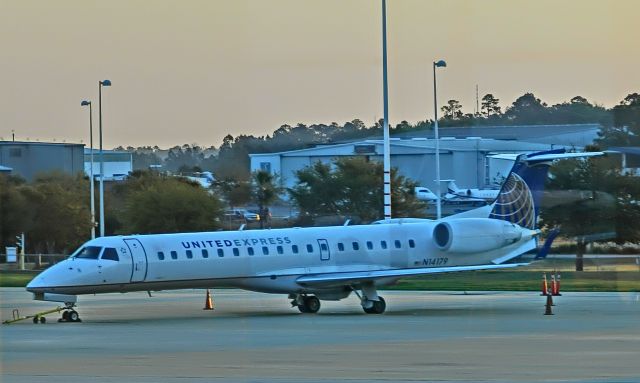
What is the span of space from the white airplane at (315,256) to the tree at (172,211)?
16397 mm

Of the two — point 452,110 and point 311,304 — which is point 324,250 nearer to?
point 311,304

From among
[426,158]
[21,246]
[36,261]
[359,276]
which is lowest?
[36,261]

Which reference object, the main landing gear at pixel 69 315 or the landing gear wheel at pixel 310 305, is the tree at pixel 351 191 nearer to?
the landing gear wheel at pixel 310 305

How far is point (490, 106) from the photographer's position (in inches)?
1511

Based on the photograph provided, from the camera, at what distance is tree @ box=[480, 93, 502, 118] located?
123ft

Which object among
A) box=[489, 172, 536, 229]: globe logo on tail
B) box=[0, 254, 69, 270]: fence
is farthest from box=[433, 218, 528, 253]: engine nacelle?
box=[0, 254, 69, 270]: fence

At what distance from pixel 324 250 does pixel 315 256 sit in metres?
0.35

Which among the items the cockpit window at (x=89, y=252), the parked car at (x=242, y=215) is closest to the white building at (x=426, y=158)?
the parked car at (x=242, y=215)

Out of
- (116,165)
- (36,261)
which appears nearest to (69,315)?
(36,261)

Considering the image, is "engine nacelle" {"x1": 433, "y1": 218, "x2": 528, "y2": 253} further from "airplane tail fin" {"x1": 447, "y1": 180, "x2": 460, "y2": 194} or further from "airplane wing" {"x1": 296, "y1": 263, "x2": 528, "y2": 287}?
"airplane tail fin" {"x1": 447, "y1": 180, "x2": 460, "y2": 194}

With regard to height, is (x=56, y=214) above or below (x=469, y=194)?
below

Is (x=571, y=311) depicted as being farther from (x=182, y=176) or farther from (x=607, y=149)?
(x=182, y=176)

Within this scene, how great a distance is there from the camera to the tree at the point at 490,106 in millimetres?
37500

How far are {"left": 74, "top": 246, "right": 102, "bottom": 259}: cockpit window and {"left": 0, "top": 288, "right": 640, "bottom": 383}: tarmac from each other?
5.06 feet
